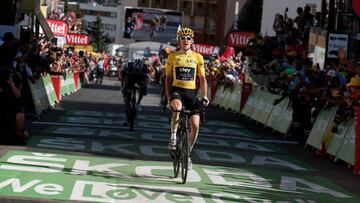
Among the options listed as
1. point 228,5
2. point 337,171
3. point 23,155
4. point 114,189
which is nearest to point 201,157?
point 337,171

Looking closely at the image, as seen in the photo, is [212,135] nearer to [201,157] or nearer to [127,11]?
[201,157]

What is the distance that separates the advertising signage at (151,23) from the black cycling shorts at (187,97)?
81.2 m

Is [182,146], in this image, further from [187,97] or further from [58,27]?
[58,27]

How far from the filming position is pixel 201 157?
15.5 metres

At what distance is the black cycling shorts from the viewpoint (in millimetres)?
12438

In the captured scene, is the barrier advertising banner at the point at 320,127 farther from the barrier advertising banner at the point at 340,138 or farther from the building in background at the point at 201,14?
the building in background at the point at 201,14

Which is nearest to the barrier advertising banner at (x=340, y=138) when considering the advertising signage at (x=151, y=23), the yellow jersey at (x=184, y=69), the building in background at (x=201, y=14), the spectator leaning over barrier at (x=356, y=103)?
the spectator leaning over barrier at (x=356, y=103)

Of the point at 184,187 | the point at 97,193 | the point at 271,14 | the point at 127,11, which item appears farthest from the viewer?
the point at 127,11

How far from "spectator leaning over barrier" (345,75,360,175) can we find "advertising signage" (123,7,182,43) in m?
77.9

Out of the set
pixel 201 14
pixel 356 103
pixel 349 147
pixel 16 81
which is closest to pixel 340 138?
pixel 349 147

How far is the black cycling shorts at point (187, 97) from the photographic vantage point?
1244 cm

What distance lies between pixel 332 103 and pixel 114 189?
803 cm

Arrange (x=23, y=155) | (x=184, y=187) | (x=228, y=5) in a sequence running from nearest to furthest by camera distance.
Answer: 1. (x=184, y=187)
2. (x=23, y=155)
3. (x=228, y=5)

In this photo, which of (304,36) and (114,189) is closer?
(114,189)
